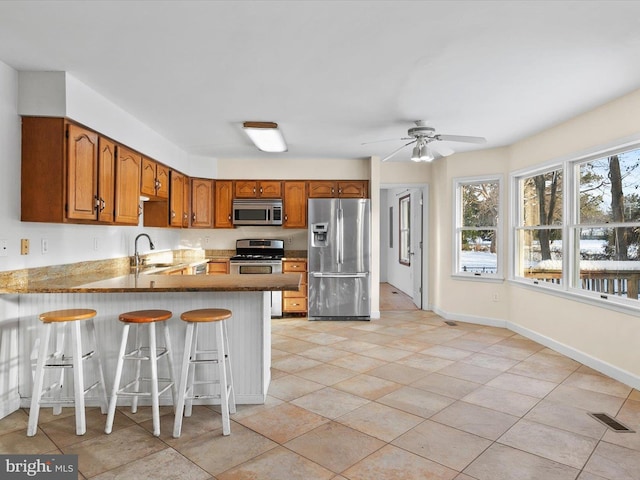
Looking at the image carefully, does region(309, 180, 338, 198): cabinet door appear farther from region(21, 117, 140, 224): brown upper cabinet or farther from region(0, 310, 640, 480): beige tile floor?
region(21, 117, 140, 224): brown upper cabinet

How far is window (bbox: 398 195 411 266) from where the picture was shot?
8445 mm

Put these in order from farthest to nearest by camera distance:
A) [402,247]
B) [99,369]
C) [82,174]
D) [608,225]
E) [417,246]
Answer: [402,247] < [417,246] < [608,225] < [82,174] < [99,369]

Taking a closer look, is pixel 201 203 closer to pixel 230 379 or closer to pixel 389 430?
pixel 230 379

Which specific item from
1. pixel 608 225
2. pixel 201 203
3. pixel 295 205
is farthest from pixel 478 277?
pixel 201 203

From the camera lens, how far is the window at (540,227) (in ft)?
14.9

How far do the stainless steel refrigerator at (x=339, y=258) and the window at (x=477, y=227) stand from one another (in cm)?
130

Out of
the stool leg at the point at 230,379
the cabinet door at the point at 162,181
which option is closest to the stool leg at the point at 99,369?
the stool leg at the point at 230,379

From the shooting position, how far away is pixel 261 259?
6.09 m

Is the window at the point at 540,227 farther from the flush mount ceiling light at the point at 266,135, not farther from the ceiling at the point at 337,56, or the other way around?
the flush mount ceiling light at the point at 266,135

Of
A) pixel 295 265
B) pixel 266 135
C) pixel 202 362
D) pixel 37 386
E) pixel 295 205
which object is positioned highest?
pixel 266 135

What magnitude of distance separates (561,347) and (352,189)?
3356mm

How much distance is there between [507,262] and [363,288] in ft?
6.35

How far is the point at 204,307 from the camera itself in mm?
3043

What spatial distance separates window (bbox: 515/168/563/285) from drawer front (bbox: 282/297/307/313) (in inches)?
115
